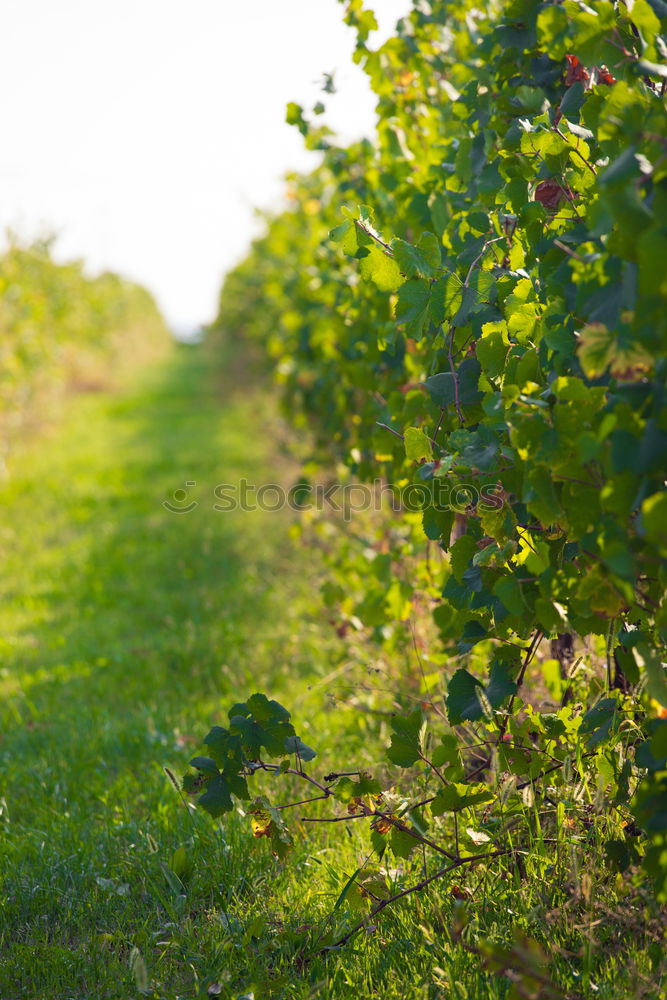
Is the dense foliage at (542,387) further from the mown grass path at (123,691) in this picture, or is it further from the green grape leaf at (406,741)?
the mown grass path at (123,691)

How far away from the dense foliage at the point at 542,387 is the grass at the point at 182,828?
268 millimetres

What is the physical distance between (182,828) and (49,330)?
1209 centimetres

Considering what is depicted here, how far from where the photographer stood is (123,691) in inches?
158

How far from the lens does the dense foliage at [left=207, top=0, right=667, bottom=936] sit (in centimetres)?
138

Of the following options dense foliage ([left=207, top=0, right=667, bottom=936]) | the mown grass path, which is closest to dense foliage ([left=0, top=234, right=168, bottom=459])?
the mown grass path

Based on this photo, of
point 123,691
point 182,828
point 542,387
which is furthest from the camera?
point 123,691

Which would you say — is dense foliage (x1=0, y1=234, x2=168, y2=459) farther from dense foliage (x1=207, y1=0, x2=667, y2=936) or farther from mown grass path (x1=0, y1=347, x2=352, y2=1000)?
dense foliage (x1=207, y1=0, x2=667, y2=936)

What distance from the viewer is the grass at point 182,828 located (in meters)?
1.92

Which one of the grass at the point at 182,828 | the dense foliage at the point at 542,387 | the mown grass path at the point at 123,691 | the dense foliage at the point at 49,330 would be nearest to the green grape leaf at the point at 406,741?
the dense foliage at the point at 542,387

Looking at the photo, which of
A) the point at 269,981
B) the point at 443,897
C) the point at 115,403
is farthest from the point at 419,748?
the point at 115,403

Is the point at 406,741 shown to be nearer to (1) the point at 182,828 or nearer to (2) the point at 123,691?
(1) the point at 182,828

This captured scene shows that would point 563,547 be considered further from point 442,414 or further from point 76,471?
point 76,471

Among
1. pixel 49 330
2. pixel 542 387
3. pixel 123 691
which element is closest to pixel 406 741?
pixel 542 387

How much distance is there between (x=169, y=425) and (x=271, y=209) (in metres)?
4.39
